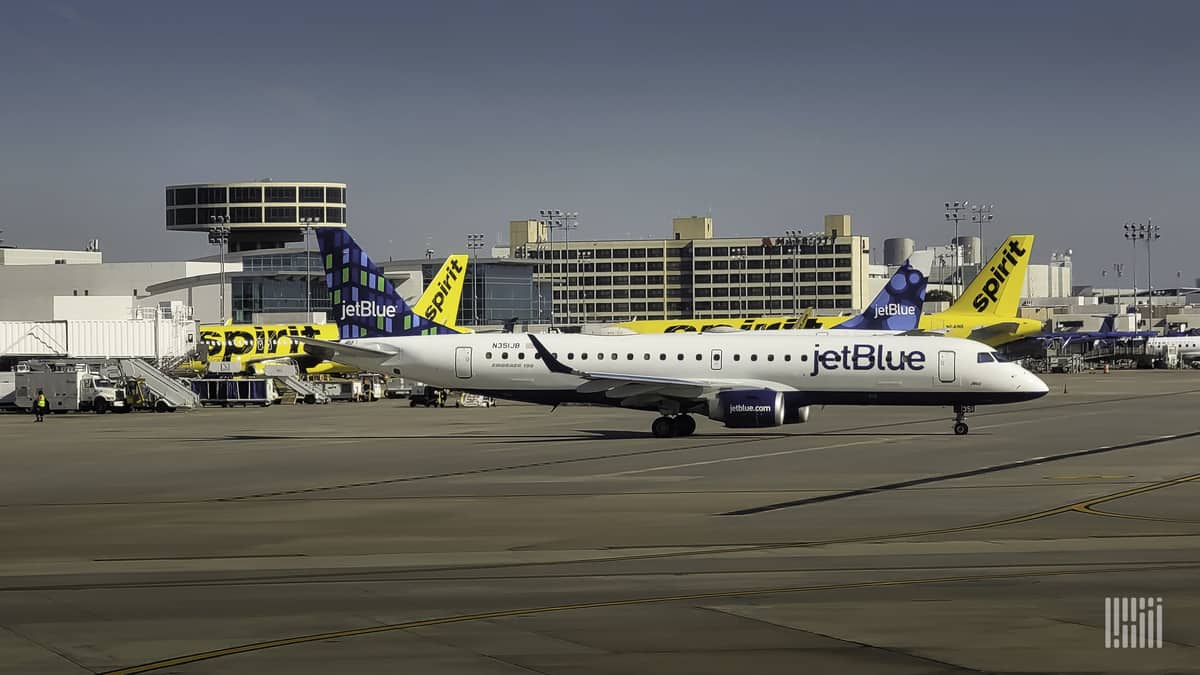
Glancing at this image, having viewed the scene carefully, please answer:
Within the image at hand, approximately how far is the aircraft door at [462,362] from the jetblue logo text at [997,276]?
4754cm

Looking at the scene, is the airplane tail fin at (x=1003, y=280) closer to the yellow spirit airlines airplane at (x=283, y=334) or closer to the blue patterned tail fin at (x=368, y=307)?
the yellow spirit airlines airplane at (x=283, y=334)

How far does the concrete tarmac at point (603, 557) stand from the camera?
14789 millimetres

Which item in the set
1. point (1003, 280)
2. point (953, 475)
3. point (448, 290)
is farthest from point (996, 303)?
point (953, 475)

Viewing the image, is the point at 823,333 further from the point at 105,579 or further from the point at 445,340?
the point at 105,579

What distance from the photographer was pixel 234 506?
1209 inches

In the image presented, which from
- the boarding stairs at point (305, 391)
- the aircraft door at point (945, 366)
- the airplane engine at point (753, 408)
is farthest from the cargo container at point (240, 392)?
the aircraft door at point (945, 366)

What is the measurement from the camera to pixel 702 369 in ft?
172

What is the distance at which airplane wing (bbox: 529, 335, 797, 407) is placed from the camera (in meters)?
50.6

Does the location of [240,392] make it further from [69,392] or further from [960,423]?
[960,423]

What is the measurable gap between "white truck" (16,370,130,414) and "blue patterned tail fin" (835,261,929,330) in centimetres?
4197

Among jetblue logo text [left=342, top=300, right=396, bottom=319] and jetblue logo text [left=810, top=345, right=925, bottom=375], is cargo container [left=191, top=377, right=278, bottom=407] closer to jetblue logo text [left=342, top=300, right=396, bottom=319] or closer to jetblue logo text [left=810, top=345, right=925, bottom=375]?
jetblue logo text [left=342, top=300, right=396, bottom=319]

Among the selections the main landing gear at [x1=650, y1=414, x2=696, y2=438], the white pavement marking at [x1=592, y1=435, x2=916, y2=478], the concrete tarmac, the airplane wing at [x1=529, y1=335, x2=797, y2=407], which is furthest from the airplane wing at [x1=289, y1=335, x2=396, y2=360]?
the white pavement marking at [x1=592, y1=435, x2=916, y2=478]

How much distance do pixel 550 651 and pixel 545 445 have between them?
34084mm

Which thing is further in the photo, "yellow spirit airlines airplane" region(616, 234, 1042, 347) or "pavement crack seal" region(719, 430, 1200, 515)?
"yellow spirit airlines airplane" region(616, 234, 1042, 347)
